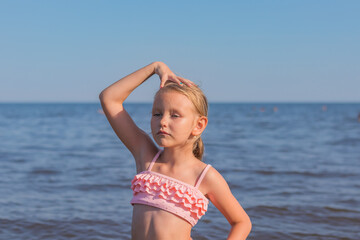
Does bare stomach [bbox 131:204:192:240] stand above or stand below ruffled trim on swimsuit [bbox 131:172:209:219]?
below

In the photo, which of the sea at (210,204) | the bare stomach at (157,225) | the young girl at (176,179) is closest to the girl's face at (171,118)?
the young girl at (176,179)

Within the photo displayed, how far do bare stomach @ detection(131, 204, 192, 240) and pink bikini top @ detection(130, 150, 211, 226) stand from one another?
0.10 ft

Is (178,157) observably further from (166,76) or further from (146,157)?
(166,76)

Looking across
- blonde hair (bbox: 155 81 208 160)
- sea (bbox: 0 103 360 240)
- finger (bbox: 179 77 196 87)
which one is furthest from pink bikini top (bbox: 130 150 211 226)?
sea (bbox: 0 103 360 240)

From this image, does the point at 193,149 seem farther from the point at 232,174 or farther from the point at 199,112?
the point at 232,174

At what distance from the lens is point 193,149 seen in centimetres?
269

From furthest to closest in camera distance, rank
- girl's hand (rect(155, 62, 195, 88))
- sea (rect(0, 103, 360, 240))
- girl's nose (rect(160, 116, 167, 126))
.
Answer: sea (rect(0, 103, 360, 240)) < girl's hand (rect(155, 62, 195, 88)) < girl's nose (rect(160, 116, 167, 126))

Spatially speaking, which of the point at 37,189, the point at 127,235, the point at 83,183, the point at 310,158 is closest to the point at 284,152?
the point at 310,158

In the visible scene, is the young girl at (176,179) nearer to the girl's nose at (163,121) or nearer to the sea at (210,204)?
the girl's nose at (163,121)

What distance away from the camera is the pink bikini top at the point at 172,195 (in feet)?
7.98

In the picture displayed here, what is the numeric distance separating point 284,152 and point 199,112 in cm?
1194

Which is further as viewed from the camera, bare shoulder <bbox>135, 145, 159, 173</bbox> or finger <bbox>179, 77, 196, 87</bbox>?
bare shoulder <bbox>135, 145, 159, 173</bbox>

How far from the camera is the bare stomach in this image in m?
2.43

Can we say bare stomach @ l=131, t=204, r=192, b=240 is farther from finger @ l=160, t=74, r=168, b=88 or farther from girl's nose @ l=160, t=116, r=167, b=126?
finger @ l=160, t=74, r=168, b=88
